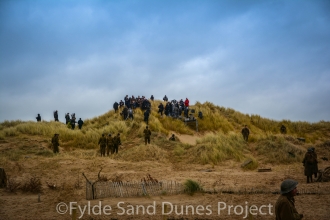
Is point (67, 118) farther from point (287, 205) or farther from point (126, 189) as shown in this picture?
point (287, 205)

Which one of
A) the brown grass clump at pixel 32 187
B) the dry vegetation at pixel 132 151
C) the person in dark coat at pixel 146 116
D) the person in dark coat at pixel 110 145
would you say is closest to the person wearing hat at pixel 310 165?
the dry vegetation at pixel 132 151

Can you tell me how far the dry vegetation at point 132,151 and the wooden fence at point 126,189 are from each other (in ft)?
2.57

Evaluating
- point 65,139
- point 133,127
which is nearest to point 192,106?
point 133,127

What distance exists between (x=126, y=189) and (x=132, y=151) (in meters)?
9.86

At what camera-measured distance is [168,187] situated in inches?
444

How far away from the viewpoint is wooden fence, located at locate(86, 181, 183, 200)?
1095 cm

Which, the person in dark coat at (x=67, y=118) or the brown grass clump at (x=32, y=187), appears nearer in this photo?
the brown grass clump at (x=32, y=187)

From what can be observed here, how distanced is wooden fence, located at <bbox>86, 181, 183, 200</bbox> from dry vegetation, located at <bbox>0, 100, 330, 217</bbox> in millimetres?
783

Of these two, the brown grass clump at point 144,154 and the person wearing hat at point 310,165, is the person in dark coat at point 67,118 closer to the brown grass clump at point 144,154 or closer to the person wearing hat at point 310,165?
the brown grass clump at point 144,154

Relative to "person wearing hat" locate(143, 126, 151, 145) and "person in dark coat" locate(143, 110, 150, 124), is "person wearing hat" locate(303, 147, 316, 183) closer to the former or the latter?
"person wearing hat" locate(143, 126, 151, 145)

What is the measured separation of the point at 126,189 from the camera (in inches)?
436

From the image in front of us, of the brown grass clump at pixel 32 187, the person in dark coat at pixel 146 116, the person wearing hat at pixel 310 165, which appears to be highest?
the person in dark coat at pixel 146 116

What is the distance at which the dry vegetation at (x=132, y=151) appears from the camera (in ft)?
50.2

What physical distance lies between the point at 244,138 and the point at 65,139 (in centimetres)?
1342
